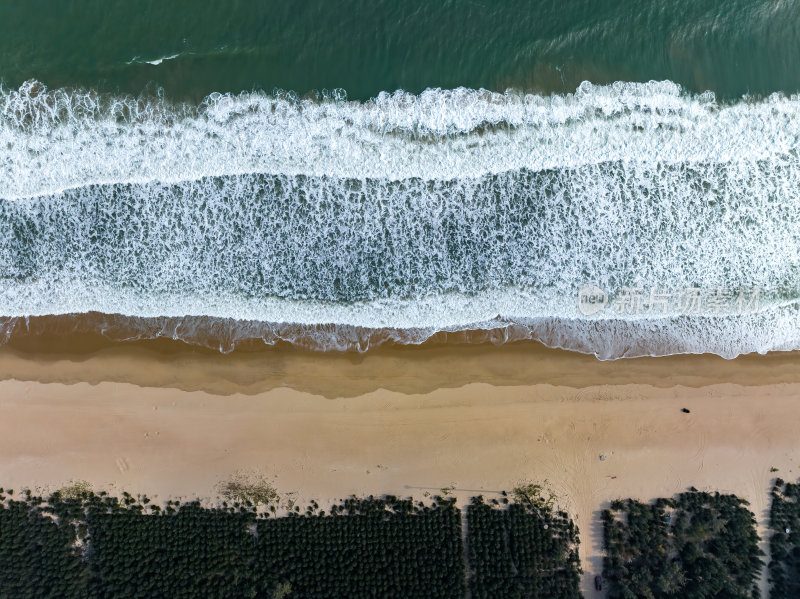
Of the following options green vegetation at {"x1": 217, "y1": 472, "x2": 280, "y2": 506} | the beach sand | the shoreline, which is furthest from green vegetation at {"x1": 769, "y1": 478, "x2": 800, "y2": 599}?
green vegetation at {"x1": 217, "y1": 472, "x2": 280, "y2": 506}

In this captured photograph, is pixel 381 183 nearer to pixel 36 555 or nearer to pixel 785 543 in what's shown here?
pixel 36 555

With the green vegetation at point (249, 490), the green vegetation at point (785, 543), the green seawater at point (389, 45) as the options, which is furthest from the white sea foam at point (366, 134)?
the green vegetation at point (785, 543)

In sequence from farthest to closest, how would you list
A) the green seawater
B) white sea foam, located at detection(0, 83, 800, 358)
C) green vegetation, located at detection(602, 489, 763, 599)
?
the green seawater < white sea foam, located at detection(0, 83, 800, 358) < green vegetation, located at detection(602, 489, 763, 599)

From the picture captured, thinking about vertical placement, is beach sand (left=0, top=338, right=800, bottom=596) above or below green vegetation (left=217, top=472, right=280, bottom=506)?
above

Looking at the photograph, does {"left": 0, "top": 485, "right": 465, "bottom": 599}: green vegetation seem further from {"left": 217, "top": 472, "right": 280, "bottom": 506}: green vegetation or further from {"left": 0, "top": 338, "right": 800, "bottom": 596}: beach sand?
{"left": 0, "top": 338, "right": 800, "bottom": 596}: beach sand

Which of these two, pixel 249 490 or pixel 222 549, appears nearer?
pixel 222 549

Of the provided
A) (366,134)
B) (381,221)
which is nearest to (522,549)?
(381,221)

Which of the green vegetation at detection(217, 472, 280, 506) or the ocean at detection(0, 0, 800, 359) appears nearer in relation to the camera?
the green vegetation at detection(217, 472, 280, 506)
